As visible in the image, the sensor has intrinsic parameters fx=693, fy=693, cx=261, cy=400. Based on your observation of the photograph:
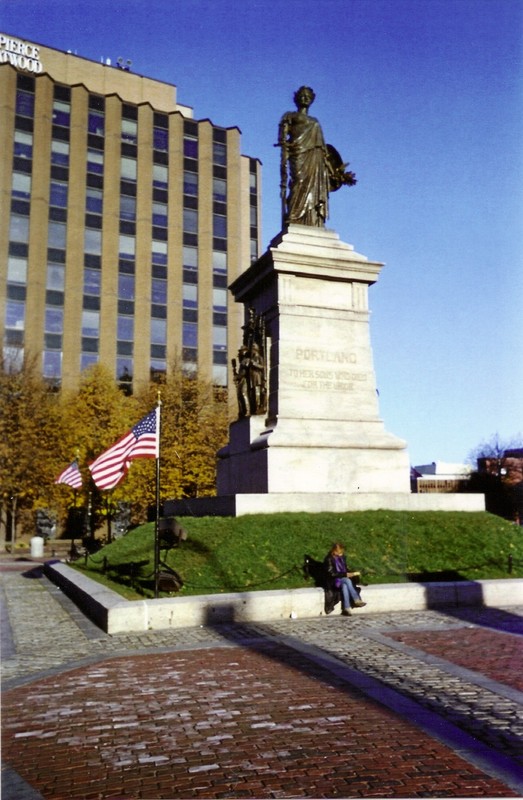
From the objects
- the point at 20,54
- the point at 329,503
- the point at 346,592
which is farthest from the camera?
the point at 20,54

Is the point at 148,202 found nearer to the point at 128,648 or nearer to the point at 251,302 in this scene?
the point at 251,302

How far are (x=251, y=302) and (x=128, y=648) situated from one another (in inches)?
532

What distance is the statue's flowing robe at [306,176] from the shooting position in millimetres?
21453

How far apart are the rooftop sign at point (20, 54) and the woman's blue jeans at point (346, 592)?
66685 millimetres

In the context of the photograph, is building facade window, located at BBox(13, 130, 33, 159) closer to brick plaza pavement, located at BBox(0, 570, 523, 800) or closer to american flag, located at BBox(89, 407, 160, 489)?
american flag, located at BBox(89, 407, 160, 489)

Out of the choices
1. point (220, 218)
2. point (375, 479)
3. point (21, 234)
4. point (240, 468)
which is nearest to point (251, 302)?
point (240, 468)

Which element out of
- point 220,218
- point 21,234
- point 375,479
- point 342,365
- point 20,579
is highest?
point 220,218

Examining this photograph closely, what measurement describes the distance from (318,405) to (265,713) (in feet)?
41.2

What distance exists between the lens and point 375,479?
1842 centimetres

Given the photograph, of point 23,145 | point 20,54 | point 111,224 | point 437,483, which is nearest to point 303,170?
point 111,224

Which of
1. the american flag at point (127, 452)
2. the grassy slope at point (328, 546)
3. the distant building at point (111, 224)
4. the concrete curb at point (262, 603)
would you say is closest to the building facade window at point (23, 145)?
the distant building at point (111, 224)

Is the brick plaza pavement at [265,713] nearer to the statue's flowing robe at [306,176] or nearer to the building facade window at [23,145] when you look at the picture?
the statue's flowing robe at [306,176]

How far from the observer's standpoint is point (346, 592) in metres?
12.4

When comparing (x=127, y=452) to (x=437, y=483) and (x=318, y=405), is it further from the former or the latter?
(x=437, y=483)
